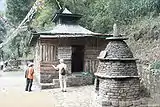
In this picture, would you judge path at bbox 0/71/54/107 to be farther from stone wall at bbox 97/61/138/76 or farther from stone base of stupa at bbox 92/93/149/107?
stone wall at bbox 97/61/138/76

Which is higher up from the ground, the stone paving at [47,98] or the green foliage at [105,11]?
the green foliage at [105,11]

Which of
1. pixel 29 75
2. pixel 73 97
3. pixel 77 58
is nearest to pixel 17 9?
pixel 77 58

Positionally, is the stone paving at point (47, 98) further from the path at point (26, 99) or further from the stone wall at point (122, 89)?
the stone wall at point (122, 89)

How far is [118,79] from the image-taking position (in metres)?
11.7

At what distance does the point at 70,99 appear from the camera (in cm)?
1460

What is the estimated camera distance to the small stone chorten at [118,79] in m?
11.6

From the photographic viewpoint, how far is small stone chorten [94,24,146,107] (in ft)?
38.2

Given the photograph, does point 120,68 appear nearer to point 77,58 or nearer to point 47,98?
point 47,98

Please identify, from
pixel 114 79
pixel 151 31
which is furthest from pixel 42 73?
pixel 114 79

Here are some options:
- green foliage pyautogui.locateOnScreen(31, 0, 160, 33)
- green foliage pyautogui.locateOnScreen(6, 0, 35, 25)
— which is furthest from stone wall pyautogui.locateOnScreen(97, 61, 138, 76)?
green foliage pyautogui.locateOnScreen(6, 0, 35, 25)

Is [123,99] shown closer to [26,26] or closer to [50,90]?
[50,90]

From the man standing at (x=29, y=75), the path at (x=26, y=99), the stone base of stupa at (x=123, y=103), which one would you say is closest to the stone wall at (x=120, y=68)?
the stone base of stupa at (x=123, y=103)

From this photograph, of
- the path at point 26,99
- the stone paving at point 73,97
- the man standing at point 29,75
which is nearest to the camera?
the stone paving at point 73,97

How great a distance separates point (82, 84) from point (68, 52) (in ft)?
7.25
